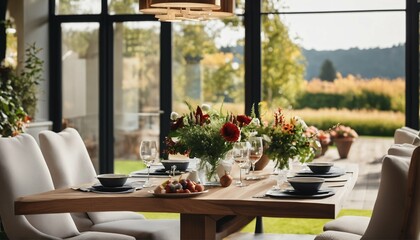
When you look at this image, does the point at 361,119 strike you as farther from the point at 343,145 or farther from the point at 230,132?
the point at 230,132

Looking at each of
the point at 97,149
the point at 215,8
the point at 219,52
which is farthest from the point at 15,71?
the point at 215,8

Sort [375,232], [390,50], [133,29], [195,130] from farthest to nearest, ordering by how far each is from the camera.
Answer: [133,29] → [390,50] → [195,130] → [375,232]

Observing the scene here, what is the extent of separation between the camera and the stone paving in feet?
24.3

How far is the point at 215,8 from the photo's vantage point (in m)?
4.15

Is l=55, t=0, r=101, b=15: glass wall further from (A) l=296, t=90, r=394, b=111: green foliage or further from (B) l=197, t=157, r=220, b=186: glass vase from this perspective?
(B) l=197, t=157, r=220, b=186: glass vase

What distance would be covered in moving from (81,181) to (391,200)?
214cm

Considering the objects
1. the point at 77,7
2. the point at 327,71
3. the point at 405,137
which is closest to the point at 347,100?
the point at 327,71

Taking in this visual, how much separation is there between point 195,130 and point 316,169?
35.4 inches

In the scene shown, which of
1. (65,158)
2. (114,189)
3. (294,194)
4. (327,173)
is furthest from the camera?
(65,158)

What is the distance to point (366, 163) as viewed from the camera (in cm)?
750

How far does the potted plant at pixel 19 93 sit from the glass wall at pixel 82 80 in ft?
1.17

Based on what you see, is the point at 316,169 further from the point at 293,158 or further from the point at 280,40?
the point at 280,40

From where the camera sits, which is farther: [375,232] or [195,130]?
[195,130]

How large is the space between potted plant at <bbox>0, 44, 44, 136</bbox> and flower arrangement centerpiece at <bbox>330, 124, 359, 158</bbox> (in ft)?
9.58
